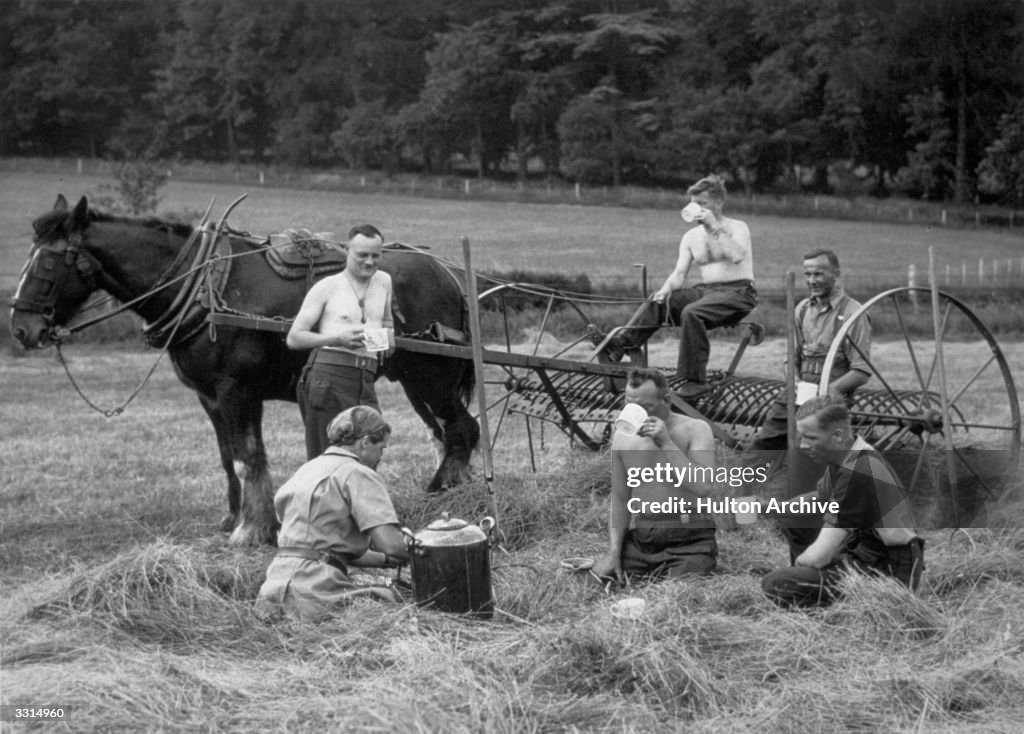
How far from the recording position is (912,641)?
211 inches

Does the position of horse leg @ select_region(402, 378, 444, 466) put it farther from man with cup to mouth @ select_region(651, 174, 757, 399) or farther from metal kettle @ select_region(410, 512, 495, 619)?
metal kettle @ select_region(410, 512, 495, 619)

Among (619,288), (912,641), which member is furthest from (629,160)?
(912,641)

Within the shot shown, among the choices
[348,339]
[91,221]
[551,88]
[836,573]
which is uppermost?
[551,88]

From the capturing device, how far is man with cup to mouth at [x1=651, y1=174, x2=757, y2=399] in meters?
8.51

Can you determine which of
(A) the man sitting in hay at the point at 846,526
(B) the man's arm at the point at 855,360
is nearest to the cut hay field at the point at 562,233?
(B) the man's arm at the point at 855,360

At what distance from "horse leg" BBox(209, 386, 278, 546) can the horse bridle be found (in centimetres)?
115

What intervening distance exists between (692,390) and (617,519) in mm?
2255

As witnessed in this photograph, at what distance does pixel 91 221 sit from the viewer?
8.44 m

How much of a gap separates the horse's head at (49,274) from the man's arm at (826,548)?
4.78 m

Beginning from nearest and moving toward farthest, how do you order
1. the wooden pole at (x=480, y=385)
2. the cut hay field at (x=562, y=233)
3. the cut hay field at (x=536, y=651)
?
1. the cut hay field at (x=536, y=651)
2. the wooden pole at (x=480, y=385)
3. the cut hay field at (x=562, y=233)

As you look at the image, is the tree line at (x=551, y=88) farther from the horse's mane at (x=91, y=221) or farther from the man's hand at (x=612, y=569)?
the man's hand at (x=612, y=569)

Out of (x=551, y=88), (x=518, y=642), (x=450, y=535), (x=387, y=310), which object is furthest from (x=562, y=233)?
(x=518, y=642)

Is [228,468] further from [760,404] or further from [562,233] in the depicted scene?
[562,233]

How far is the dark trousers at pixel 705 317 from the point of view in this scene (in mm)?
8523
